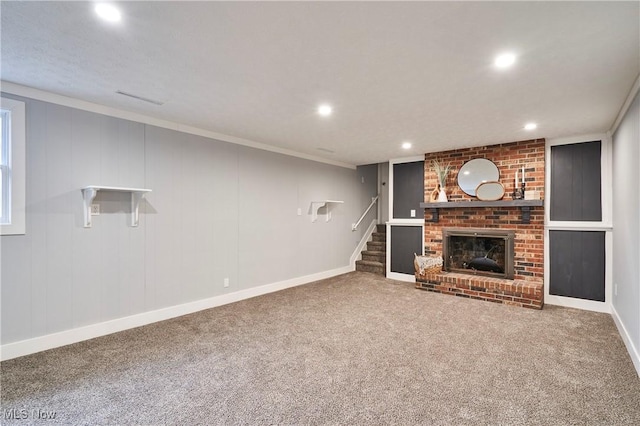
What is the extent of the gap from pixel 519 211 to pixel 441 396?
360 centimetres

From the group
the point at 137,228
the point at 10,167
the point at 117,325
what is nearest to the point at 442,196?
the point at 137,228

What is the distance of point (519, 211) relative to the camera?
4785 mm

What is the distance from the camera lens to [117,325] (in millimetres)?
3400

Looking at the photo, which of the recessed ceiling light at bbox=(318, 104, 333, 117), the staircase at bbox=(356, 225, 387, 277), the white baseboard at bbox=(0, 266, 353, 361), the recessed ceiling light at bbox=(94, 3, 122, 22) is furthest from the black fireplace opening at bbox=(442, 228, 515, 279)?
the recessed ceiling light at bbox=(94, 3, 122, 22)

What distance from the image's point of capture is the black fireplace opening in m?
4.85

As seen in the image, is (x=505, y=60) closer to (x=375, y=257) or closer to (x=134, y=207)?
(x=134, y=207)

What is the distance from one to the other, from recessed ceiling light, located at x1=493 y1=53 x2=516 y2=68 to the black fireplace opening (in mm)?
3225

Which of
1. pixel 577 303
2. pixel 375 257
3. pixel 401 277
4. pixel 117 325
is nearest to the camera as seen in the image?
pixel 117 325

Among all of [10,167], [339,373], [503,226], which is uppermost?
[10,167]

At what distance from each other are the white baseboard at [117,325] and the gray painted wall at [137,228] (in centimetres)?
6

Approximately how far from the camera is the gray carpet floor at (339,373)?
2039 millimetres

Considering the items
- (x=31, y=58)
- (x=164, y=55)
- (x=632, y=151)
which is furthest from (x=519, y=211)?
(x=31, y=58)

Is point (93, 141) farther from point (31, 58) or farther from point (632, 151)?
point (632, 151)

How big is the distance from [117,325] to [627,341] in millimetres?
5096
